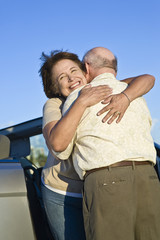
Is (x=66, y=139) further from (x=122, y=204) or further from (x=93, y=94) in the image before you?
(x=122, y=204)

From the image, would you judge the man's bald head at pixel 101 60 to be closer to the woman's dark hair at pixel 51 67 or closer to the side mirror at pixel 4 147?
the woman's dark hair at pixel 51 67

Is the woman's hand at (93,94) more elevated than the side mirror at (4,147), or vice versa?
the woman's hand at (93,94)

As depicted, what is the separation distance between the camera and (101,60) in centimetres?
187

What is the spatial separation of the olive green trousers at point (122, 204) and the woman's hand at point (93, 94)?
40 centimetres

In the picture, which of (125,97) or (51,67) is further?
(51,67)

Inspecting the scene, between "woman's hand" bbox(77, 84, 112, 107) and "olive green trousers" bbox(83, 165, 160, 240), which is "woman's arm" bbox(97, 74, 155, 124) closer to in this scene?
"woman's hand" bbox(77, 84, 112, 107)

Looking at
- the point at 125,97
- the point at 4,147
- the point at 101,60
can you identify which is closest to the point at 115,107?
the point at 125,97

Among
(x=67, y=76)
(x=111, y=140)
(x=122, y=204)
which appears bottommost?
(x=122, y=204)

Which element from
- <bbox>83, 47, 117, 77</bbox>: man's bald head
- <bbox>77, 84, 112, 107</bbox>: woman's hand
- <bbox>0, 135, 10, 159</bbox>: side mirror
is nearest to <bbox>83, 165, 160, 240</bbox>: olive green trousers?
<bbox>77, 84, 112, 107</bbox>: woman's hand

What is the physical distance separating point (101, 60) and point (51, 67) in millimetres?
544

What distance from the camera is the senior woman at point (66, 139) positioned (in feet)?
5.14

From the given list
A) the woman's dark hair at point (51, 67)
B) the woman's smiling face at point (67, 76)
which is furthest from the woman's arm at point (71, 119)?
the woman's dark hair at point (51, 67)

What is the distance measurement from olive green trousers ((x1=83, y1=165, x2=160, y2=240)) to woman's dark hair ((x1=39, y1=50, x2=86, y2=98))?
38.6 inches

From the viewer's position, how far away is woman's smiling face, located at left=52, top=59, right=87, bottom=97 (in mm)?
2053
